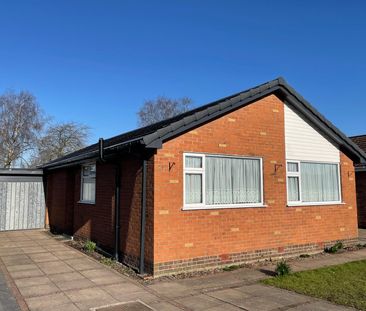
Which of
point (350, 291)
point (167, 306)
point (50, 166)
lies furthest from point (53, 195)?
point (350, 291)

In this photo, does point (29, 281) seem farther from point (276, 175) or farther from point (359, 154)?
point (359, 154)

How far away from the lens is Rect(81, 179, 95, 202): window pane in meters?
11.7

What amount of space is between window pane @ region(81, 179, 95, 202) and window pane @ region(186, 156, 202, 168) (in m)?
4.49

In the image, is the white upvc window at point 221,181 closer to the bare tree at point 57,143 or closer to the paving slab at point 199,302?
the paving slab at point 199,302

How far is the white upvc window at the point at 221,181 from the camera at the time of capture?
8383 mm

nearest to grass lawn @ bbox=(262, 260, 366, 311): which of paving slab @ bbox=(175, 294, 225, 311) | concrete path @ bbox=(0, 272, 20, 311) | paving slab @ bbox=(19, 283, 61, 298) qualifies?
paving slab @ bbox=(175, 294, 225, 311)

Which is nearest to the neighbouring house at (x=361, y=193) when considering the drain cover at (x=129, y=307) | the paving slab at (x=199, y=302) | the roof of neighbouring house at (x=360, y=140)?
the roof of neighbouring house at (x=360, y=140)

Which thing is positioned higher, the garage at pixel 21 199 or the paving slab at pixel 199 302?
the garage at pixel 21 199

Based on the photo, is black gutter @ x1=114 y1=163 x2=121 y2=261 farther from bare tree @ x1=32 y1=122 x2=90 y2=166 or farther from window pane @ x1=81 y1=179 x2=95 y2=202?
bare tree @ x1=32 y1=122 x2=90 y2=166

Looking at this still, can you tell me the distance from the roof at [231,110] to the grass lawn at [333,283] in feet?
11.9

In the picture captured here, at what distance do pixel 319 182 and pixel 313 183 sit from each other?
0.95 ft

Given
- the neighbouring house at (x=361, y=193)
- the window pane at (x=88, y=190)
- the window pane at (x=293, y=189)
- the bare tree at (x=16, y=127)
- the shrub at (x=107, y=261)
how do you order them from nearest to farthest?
the shrub at (x=107, y=261) < the window pane at (x=293, y=189) < the window pane at (x=88, y=190) < the neighbouring house at (x=361, y=193) < the bare tree at (x=16, y=127)

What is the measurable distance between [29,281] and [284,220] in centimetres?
642

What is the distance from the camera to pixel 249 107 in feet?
31.4
